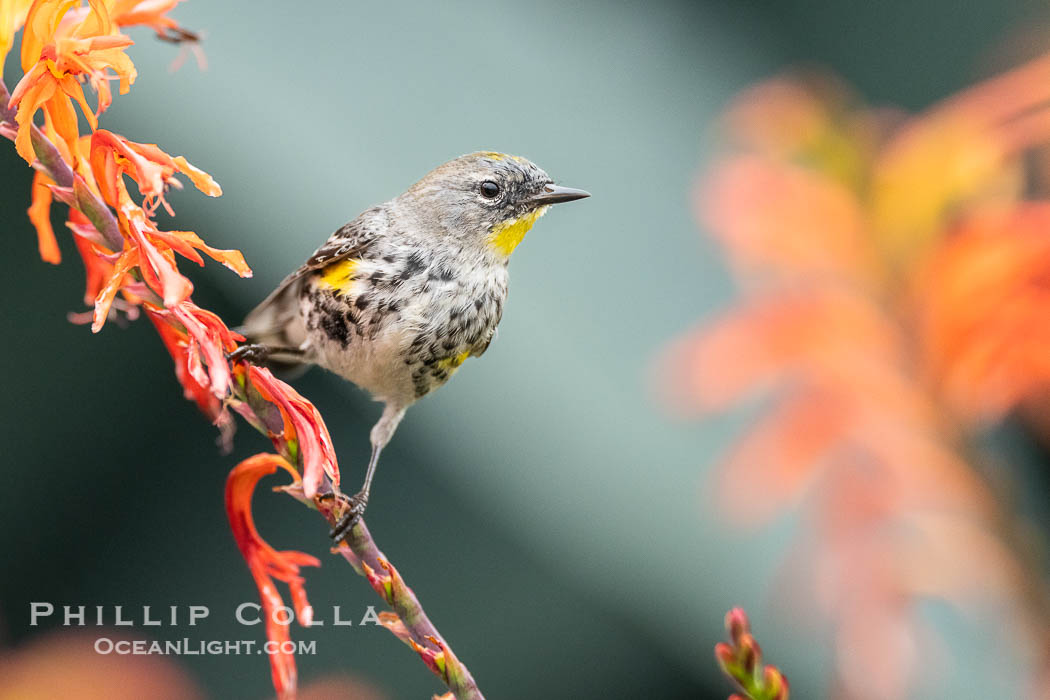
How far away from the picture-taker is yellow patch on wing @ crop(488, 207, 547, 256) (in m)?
1.19

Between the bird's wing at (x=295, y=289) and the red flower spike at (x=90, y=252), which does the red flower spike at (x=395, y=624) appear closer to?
the red flower spike at (x=90, y=252)

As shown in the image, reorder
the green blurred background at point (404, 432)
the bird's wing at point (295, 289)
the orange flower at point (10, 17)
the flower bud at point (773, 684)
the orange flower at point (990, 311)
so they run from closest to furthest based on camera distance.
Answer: the flower bud at point (773, 684), the orange flower at point (10, 17), the bird's wing at point (295, 289), the orange flower at point (990, 311), the green blurred background at point (404, 432)

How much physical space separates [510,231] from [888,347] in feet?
2.28

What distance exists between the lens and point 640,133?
389 cm

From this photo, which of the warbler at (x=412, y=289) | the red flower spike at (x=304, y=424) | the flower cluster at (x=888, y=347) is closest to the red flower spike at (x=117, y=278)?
the red flower spike at (x=304, y=424)

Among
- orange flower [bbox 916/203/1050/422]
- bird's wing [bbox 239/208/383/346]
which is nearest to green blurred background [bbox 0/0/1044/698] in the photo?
orange flower [bbox 916/203/1050/422]

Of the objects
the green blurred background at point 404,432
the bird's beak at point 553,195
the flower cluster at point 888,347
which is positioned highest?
the flower cluster at point 888,347

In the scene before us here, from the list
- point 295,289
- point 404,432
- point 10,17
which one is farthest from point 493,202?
point 404,432

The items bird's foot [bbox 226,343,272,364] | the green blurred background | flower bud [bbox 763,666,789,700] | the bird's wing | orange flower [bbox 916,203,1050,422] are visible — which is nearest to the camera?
flower bud [bbox 763,666,789,700]

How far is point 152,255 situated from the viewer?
0.65 metres

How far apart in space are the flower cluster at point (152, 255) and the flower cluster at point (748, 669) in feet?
0.48

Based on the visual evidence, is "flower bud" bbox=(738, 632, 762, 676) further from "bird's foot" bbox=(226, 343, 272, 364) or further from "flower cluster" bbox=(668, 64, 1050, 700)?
"flower cluster" bbox=(668, 64, 1050, 700)

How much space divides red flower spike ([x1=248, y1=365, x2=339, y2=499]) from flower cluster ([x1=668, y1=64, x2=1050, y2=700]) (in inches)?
37.6

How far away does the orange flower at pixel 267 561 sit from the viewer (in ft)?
2.40
